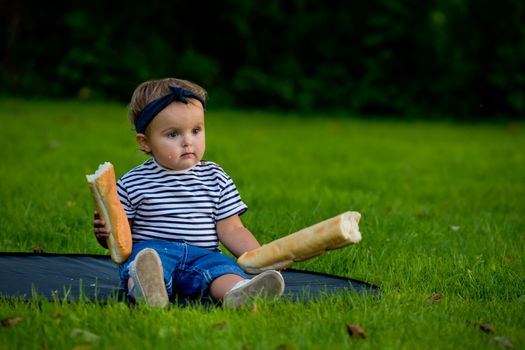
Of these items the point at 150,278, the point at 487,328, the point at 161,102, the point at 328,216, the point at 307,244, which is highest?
the point at 161,102

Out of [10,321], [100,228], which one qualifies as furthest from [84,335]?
[100,228]

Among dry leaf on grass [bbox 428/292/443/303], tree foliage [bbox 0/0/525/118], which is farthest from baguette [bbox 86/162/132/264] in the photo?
tree foliage [bbox 0/0/525/118]

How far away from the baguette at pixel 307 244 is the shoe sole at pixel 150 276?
343mm

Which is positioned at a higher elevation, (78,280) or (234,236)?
(234,236)

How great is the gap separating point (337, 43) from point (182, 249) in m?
11.4

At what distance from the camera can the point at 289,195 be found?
18.8ft

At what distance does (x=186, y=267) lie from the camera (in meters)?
3.30

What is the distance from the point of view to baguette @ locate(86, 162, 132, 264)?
3100 mm

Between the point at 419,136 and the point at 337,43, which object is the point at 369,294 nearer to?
the point at 419,136

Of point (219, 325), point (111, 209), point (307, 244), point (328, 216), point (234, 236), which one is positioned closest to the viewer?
point (219, 325)

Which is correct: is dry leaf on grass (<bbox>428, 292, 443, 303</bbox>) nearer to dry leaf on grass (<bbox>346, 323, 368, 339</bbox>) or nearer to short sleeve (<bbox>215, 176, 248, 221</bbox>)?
dry leaf on grass (<bbox>346, 323, 368, 339</bbox>)

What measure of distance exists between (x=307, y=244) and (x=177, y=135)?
0.77 metres

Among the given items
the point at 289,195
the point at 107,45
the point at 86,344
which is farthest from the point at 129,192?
the point at 107,45

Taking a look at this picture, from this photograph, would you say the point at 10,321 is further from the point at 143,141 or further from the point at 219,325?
the point at 143,141
